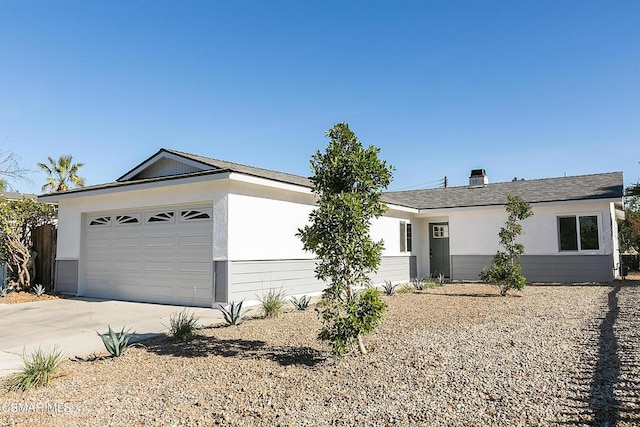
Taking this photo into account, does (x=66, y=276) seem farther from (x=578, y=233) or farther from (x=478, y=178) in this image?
(x=478, y=178)

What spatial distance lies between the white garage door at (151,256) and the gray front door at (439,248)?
11734 millimetres

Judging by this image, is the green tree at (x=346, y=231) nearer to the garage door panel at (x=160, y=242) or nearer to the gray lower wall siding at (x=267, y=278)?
the gray lower wall siding at (x=267, y=278)

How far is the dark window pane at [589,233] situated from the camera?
49.0 feet

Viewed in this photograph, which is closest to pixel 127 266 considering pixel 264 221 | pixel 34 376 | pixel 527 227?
pixel 264 221

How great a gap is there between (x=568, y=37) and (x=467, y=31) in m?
2.60

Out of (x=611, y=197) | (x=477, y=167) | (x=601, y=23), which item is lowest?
(x=611, y=197)

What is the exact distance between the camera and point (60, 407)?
12.7 feet

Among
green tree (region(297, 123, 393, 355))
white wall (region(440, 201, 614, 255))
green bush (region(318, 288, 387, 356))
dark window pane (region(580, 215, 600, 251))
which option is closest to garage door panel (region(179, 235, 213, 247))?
green tree (region(297, 123, 393, 355))

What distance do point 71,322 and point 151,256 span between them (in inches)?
117

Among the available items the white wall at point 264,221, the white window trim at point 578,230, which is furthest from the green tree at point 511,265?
the white wall at point 264,221

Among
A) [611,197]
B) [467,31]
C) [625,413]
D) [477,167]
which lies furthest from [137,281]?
[477,167]

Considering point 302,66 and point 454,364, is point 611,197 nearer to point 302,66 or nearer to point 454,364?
point 302,66

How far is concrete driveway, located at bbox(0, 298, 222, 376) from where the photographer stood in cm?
627

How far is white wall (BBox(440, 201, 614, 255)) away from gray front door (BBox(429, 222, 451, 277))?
1.01 meters
